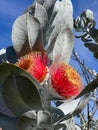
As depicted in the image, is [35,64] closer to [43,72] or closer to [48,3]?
[43,72]

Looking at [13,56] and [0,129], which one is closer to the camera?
[0,129]

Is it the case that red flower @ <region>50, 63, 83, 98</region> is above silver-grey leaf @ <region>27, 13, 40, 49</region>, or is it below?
below

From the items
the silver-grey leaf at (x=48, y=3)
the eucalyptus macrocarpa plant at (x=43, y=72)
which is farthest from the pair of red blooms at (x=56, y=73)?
the silver-grey leaf at (x=48, y=3)

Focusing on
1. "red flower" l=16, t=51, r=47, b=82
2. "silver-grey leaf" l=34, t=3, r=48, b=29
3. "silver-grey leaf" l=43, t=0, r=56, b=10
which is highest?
"silver-grey leaf" l=43, t=0, r=56, b=10

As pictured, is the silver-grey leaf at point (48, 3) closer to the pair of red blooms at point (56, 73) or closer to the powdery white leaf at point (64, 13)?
the powdery white leaf at point (64, 13)

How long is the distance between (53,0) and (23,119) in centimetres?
29

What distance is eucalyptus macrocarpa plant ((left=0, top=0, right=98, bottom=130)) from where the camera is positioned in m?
0.75

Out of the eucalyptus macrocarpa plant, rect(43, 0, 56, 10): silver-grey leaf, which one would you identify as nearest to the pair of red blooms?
the eucalyptus macrocarpa plant

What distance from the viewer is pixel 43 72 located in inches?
32.4

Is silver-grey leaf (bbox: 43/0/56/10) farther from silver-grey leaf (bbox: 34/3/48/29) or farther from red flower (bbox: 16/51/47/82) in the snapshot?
red flower (bbox: 16/51/47/82)

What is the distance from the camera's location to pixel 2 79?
2.48 ft

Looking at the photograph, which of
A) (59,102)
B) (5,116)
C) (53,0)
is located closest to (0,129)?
(5,116)

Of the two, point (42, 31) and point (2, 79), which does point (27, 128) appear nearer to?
point (2, 79)

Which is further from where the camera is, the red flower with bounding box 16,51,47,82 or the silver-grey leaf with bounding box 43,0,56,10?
the silver-grey leaf with bounding box 43,0,56,10
